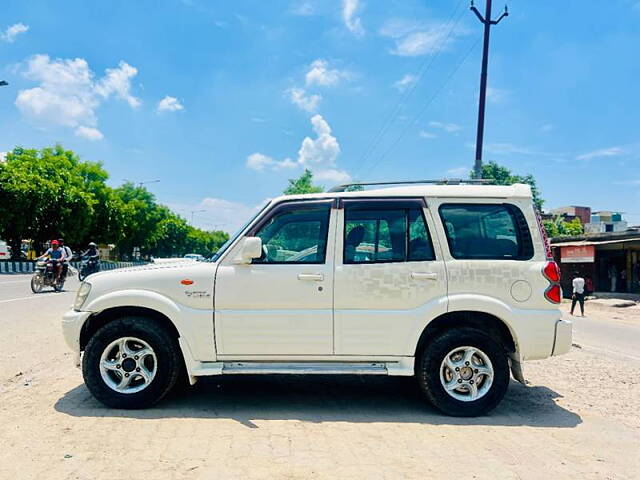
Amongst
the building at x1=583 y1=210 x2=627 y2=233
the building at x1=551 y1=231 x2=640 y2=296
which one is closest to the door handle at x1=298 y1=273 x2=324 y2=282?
the building at x1=551 y1=231 x2=640 y2=296

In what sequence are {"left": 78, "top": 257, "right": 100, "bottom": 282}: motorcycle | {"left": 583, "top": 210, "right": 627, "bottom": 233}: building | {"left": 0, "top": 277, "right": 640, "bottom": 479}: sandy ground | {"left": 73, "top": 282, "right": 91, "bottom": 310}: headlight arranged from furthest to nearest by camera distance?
{"left": 583, "top": 210, "right": 627, "bottom": 233}: building
{"left": 78, "top": 257, "right": 100, "bottom": 282}: motorcycle
{"left": 73, "top": 282, "right": 91, "bottom": 310}: headlight
{"left": 0, "top": 277, "right": 640, "bottom": 479}: sandy ground

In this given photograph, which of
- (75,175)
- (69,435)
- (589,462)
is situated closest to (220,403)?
(69,435)

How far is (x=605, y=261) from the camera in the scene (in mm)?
27188

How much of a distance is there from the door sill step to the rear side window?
4.48ft

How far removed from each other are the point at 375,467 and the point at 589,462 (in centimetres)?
166

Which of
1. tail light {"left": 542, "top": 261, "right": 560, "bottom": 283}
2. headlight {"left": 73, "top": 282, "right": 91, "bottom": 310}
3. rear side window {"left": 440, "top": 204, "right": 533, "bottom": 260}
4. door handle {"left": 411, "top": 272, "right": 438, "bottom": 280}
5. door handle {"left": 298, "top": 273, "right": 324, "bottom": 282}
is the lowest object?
headlight {"left": 73, "top": 282, "right": 91, "bottom": 310}

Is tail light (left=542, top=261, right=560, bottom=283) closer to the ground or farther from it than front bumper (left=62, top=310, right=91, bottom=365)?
farther from it

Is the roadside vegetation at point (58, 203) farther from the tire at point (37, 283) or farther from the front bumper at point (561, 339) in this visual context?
the front bumper at point (561, 339)

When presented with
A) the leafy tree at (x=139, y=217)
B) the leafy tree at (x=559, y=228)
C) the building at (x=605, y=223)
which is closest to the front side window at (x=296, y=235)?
the building at (x=605, y=223)

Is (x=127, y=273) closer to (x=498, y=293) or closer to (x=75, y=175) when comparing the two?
(x=498, y=293)

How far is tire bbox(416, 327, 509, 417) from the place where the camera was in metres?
4.87

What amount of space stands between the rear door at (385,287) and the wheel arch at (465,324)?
180 mm

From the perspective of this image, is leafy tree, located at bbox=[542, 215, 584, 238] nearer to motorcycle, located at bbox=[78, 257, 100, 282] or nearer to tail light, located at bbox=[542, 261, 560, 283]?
motorcycle, located at bbox=[78, 257, 100, 282]

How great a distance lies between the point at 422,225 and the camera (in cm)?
511
